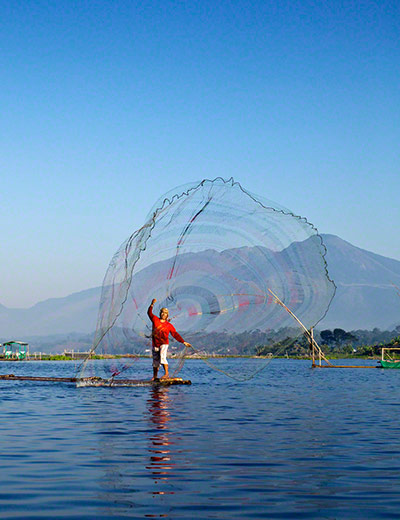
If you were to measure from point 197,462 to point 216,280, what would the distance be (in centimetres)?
1588

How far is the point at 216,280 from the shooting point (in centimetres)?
2880

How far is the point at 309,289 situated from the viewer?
2722cm

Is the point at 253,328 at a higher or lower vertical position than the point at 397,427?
higher

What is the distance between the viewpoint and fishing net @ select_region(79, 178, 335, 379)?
25797 millimetres

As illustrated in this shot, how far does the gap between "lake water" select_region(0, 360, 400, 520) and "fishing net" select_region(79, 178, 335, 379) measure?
4.54 meters

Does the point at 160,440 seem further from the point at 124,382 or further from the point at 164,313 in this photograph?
the point at 124,382

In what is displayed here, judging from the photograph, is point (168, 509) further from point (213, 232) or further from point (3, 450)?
point (213, 232)

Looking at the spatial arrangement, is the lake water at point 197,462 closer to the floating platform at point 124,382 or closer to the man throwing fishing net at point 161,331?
the man throwing fishing net at point 161,331

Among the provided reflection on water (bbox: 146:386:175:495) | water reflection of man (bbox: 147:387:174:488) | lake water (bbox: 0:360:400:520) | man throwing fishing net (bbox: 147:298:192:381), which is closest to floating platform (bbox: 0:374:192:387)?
man throwing fishing net (bbox: 147:298:192:381)

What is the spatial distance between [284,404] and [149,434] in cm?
1079

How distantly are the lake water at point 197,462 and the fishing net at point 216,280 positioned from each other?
454 cm

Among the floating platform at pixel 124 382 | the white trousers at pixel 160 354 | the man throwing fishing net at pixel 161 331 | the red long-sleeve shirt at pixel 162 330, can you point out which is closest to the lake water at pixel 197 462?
the man throwing fishing net at pixel 161 331

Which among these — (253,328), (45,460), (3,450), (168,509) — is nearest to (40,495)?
(168,509)

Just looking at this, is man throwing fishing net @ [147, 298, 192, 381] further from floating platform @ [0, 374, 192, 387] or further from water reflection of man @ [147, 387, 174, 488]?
water reflection of man @ [147, 387, 174, 488]
